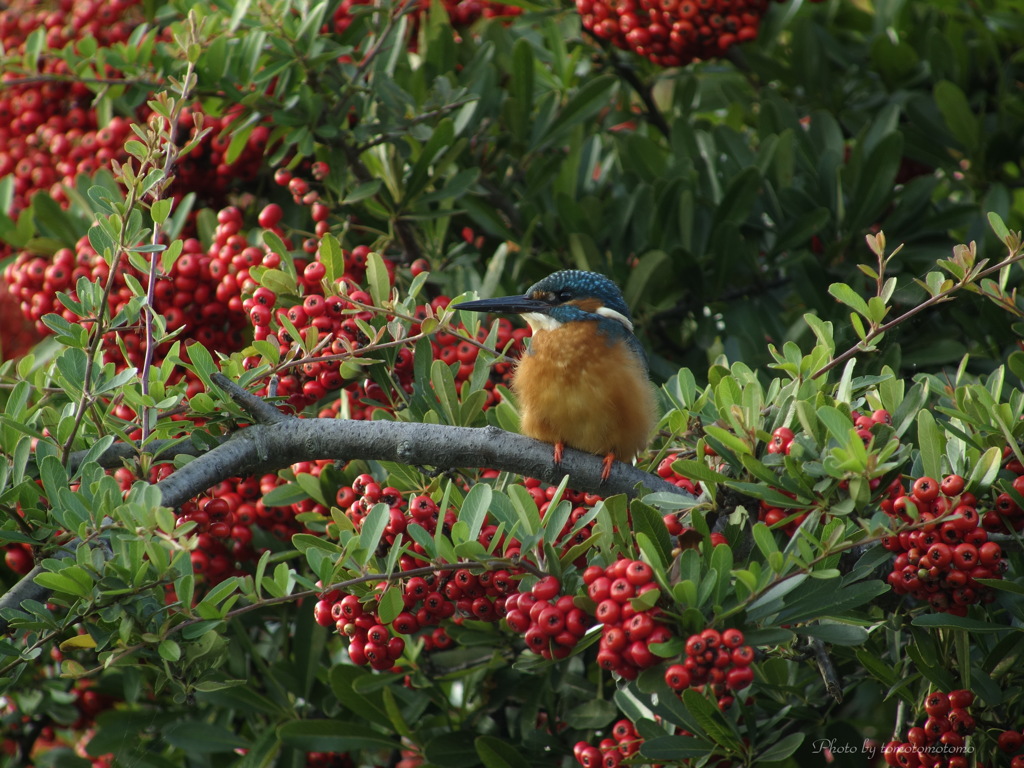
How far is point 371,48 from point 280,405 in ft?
4.38

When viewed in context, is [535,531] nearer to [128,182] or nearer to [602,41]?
[128,182]

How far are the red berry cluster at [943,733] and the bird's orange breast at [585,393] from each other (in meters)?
0.89

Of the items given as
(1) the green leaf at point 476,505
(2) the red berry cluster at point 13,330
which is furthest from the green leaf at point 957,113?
(2) the red berry cluster at point 13,330

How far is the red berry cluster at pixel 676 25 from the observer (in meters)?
3.12

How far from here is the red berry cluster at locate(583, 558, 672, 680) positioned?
164cm

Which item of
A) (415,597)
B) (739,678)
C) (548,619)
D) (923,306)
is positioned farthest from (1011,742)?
(415,597)

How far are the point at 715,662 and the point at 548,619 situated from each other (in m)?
0.33

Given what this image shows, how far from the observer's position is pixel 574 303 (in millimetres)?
2812

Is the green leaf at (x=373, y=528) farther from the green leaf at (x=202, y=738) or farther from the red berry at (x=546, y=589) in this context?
the green leaf at (x=202, y=738)


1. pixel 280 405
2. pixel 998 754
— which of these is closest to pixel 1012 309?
pixel 998 754

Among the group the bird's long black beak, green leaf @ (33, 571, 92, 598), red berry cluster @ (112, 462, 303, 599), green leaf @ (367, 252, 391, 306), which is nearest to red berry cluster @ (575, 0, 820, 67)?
the bird's long black beak

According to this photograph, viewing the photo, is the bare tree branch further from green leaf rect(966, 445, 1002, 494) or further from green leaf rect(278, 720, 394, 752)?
green leaf rect(278, 720, 394, 752)

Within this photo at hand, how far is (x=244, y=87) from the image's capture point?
2941 mm

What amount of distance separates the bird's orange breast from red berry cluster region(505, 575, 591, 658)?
0.62 meters
